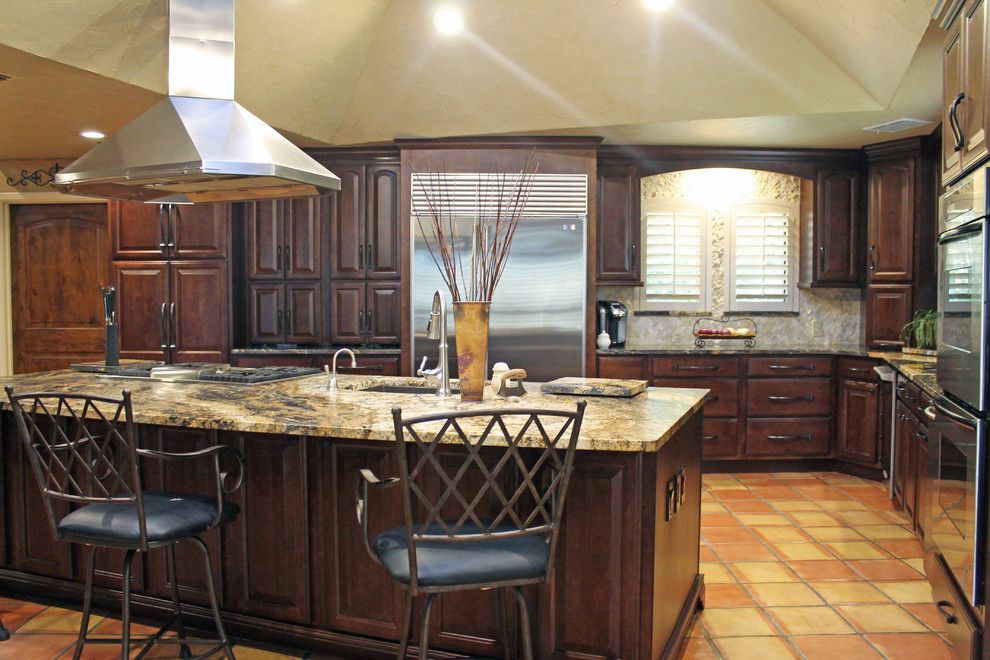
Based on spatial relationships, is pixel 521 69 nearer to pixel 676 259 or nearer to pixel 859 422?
pixel 676 259

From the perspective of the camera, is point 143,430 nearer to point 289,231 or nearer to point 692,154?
point 289,231

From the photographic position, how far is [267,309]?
5.89 metres

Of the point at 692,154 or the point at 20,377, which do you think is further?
the point at 692,154

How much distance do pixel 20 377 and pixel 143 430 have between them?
133 centimetres

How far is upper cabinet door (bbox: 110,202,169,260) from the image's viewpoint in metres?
5.80

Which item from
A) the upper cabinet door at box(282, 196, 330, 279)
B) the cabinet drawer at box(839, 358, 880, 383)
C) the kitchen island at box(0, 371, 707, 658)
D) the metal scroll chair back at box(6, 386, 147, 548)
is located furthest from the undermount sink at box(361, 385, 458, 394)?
the cabinet drawer at box(839, 358, 880, 383)

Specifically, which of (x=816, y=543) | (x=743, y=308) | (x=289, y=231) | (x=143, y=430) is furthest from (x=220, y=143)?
(x=743, y=308)

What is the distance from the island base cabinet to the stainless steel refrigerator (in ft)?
7.92

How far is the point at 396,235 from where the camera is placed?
18.9 ft

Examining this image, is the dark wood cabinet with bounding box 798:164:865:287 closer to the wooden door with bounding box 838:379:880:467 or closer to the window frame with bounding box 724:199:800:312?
the window frame with bounding box 724:199:800:312

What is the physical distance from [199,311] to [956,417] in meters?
4.94

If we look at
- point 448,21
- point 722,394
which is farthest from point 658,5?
point 722,394

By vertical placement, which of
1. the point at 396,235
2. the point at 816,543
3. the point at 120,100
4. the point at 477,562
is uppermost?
the point at 120,100

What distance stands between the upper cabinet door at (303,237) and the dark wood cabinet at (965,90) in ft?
13.7
